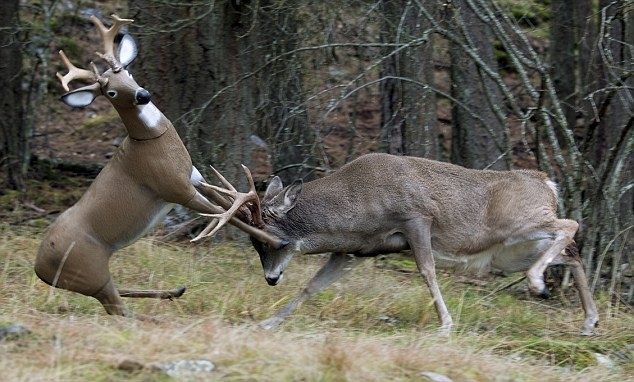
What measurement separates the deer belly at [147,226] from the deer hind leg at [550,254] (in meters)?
2.81

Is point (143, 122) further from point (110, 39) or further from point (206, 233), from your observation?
point (206, 233)

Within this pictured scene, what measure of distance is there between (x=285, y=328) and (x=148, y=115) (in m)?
1.80

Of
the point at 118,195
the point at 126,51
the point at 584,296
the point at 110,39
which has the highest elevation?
the point at 110,39

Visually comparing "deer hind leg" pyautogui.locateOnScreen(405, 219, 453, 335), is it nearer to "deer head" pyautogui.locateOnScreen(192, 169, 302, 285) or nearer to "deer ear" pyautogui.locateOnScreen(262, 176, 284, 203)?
"deer head" pyautogui.locateOnScreen(192, 169, 302, 285)

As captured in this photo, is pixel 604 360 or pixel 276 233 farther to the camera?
pixel 276 233

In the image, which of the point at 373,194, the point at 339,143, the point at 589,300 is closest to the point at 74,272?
the point at 373,194

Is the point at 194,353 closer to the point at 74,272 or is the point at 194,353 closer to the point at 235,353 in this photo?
the point at 235,353

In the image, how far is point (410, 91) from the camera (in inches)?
444

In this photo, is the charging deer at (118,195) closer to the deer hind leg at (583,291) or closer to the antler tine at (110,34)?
the antler tine at (110,34)

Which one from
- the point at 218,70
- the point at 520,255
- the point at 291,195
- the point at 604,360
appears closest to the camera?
the point at 604,360

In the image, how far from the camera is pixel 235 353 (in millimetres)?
5914

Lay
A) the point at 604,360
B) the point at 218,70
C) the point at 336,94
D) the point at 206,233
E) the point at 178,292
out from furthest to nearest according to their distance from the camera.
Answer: the point at 336,94 < the point at 218,70 < the point at 178,292 < the point at 206,233 < the point at 604,360

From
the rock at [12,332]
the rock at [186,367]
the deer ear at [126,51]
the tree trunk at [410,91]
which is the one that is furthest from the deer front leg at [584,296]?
the rock at [12,332]

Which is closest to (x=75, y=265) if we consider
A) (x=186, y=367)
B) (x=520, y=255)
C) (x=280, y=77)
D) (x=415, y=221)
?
(x=186, y=367)
